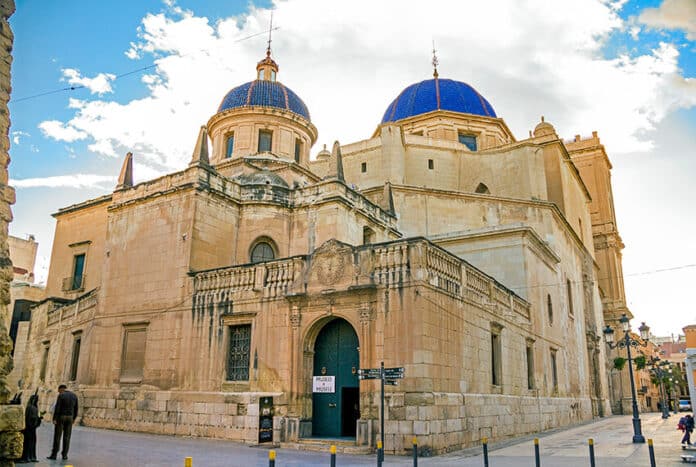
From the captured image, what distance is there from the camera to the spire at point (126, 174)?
901 inches

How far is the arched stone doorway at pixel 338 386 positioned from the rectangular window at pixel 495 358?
5430 millimetres

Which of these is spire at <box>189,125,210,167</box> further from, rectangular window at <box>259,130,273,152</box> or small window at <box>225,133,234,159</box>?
small window at <box>225,133,234,159</box>

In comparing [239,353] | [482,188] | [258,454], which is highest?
[482,188]

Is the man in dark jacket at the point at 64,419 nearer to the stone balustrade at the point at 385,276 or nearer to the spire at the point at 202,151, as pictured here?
the stone balustrade at the point at 385,276

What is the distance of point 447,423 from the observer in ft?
46.4

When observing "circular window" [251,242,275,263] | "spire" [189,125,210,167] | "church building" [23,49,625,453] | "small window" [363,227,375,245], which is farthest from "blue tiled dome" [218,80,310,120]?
"circular window" [251,242,275,263]

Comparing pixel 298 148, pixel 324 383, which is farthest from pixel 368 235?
pixel 324 383

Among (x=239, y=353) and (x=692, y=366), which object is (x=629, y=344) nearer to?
(x=692, y=366)

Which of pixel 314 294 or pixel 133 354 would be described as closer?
pixel 314 294

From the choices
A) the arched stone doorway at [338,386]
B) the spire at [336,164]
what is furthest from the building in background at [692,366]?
the spire at [336,164]

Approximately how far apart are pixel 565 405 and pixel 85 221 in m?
26.7

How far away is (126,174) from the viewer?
23.2m

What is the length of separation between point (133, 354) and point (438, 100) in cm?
2889

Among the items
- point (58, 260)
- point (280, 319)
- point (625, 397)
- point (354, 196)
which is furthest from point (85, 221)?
point (625, 397)
